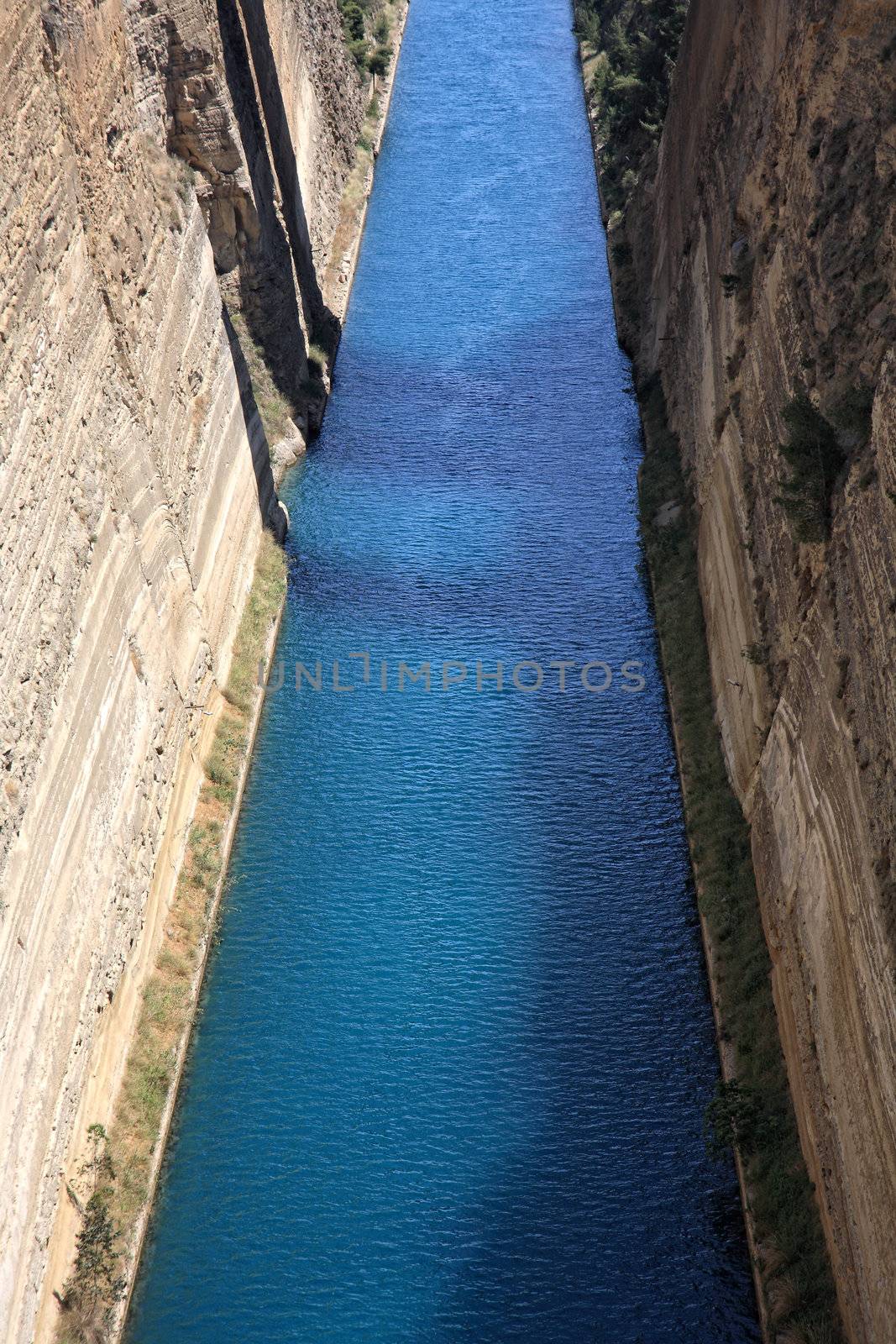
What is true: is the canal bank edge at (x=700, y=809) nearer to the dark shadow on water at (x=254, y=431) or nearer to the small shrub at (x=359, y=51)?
the dark shadow on water at (x=254, y=431)

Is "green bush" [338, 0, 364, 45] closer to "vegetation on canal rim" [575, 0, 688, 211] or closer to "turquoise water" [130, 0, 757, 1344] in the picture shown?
"vegetation on canal rim" [575, 0, 688, 211]

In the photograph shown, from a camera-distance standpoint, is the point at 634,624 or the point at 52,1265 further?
the point at 634,624

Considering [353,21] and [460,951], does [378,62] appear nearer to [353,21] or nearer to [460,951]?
[353,21]

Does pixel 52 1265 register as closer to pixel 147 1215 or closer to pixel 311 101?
pixel 147 1215

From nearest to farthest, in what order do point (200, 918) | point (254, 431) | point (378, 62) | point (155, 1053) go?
point (155, 1053) → point (200, 918) → point (254, 431) → point (378, 62)

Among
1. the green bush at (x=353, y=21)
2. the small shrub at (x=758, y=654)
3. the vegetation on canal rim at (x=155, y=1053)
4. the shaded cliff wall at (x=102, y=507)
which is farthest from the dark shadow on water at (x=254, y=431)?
the green bush at (x=353, y=21)

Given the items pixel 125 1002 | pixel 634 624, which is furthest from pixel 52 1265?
pixel 634 624

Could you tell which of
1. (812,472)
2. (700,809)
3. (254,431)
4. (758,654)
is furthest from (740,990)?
(254,431)

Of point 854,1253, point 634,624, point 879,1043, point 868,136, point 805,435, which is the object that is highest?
point 868,136
